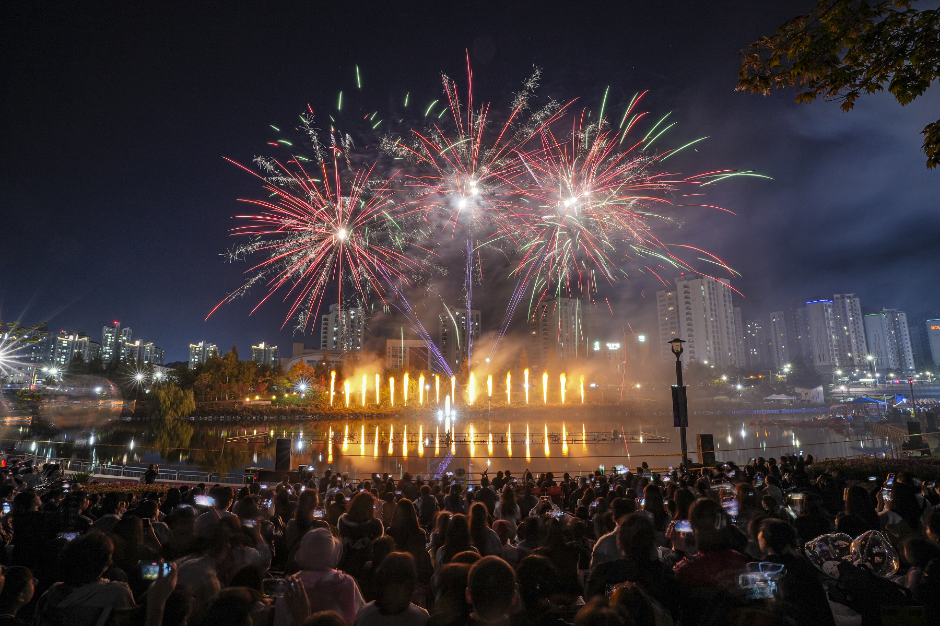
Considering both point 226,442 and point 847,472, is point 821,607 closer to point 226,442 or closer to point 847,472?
point 847,472

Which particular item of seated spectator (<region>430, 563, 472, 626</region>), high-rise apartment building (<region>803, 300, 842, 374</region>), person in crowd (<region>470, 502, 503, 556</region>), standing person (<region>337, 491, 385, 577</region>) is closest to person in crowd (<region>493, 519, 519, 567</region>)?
person in crowd (<region>470, 502, 503, 556</region>)

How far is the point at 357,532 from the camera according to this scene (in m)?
4.28

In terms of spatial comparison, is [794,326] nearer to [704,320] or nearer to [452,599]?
[704,320]

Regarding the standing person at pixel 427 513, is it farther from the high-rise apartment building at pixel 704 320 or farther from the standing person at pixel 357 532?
the high-rise apartment building at pixel 704 320

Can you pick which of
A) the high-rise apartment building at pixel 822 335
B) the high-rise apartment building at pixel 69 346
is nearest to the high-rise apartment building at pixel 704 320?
the high-rise apartment building at pixel 822 335

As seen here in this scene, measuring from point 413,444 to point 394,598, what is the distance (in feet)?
126

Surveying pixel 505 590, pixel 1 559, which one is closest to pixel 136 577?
pixel 1 559

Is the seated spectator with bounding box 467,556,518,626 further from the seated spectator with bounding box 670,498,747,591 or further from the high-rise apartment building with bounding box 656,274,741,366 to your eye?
the high-rise apartment building with bounding box 656,274,741,366

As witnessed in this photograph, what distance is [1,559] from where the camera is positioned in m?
4.42

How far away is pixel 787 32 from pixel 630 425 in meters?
60.1

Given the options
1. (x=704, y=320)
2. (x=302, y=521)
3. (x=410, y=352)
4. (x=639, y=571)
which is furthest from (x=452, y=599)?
(x=704, y=320)

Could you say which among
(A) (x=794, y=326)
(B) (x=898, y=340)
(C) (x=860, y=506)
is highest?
(A) (x=794, y=326)

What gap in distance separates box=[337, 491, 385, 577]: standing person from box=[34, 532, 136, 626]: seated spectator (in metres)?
1.78

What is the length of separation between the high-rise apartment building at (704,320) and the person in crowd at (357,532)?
146 metres
